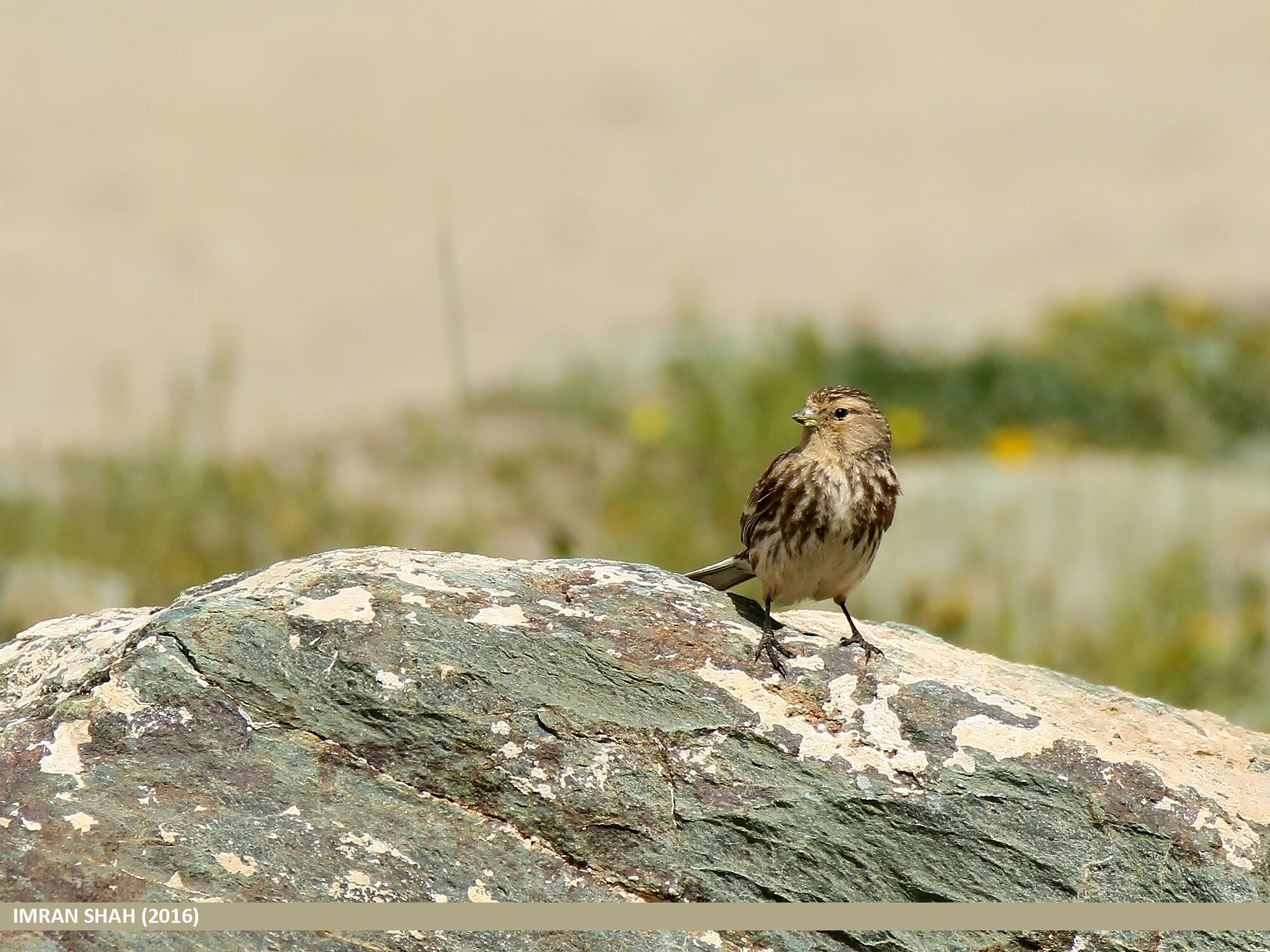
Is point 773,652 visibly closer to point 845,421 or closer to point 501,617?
point 501,617

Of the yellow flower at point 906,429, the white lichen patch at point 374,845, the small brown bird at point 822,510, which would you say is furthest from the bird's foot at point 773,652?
the yellow flower at point 906,429

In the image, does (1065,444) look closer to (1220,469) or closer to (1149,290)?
(1220,469)

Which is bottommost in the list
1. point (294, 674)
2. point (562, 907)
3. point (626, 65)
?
point (562, 907)

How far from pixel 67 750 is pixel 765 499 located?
6.92 feet

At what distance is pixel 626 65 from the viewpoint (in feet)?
70.5

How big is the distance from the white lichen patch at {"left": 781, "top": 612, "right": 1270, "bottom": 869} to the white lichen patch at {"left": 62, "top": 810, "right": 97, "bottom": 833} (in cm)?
174

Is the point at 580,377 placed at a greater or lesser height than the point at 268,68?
lesser

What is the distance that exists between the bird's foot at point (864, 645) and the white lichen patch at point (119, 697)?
162 cm

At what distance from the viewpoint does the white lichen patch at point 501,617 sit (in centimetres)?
400

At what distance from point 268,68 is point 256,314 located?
6694mm

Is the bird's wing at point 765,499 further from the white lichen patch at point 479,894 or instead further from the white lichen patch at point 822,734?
the white lichen patch at point 479,894

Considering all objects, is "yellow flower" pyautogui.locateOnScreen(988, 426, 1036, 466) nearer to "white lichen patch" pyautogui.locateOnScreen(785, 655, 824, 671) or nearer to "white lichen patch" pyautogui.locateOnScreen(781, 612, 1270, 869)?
"white lichen patch" pyautogui.locateOnScreen(781, 612, 1270, 869)

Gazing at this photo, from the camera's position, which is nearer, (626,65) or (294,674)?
(294,674)

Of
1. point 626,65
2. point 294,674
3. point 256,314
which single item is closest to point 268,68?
point 626,65
